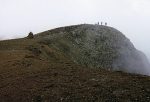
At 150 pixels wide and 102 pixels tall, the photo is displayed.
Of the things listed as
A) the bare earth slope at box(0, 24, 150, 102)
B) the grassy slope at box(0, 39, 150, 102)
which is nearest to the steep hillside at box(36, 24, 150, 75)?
the grassy slope at box(0, 39, 150, 102)

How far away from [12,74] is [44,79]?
5357 millimetres

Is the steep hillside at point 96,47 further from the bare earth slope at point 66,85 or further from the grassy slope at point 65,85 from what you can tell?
the bare earth slope at point 66,85

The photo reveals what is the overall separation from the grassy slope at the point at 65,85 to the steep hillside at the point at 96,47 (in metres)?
30.8

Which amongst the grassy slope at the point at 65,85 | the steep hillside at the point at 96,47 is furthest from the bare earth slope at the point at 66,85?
the steep hillside at the point at 96,47

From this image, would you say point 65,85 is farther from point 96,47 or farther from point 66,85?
point 96,47

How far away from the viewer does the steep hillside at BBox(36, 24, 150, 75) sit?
76688 mm

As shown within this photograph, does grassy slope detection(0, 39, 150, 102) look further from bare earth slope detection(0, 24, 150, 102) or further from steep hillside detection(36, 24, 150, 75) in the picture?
steep hillside detection(36, 24, 150, 75)

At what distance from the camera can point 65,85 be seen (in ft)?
96.2

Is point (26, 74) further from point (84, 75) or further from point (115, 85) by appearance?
point (115, 85)

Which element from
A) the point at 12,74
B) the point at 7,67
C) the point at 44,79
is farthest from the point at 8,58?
the point at 44,79

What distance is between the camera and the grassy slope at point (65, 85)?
84.7ft

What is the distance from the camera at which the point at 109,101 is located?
2458cm

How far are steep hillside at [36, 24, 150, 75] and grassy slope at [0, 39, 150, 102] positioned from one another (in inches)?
1212

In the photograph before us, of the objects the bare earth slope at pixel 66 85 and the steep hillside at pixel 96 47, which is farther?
the steep hillside at pixel 96 47
